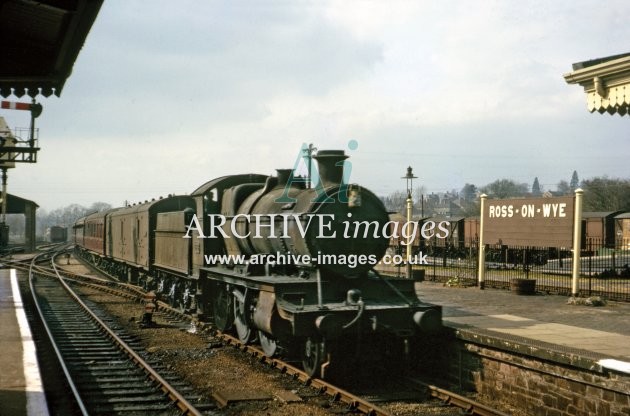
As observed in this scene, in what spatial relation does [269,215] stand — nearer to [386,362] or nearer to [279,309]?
[279,309]

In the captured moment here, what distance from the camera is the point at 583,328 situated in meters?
9.86

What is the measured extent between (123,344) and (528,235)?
33.2 ft

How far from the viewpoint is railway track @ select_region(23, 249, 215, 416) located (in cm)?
748

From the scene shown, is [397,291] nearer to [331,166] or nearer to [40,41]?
[331,166]

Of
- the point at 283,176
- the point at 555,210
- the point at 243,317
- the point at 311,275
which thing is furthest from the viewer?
the point at 555,210

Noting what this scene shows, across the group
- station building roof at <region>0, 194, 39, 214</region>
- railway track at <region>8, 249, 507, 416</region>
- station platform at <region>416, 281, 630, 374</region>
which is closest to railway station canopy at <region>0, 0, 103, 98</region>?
railway track at <region>8, 249, 507, 416</region>

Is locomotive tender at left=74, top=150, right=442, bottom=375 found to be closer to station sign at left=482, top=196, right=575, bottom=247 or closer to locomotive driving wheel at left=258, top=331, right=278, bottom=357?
locomotive driving wheel at left=258, top=331, right=278, bottom=357

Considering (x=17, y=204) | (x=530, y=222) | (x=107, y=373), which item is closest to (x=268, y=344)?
(x=107, y=373)

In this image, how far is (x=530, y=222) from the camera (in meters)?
15.2

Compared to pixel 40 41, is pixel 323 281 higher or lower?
lower

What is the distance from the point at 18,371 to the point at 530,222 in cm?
1198

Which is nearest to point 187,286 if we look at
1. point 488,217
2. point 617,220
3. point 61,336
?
point 61,336

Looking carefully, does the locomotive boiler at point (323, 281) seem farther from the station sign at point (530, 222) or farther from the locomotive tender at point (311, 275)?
the station sign at point (530, 222)

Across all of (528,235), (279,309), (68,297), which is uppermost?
(528,235)
